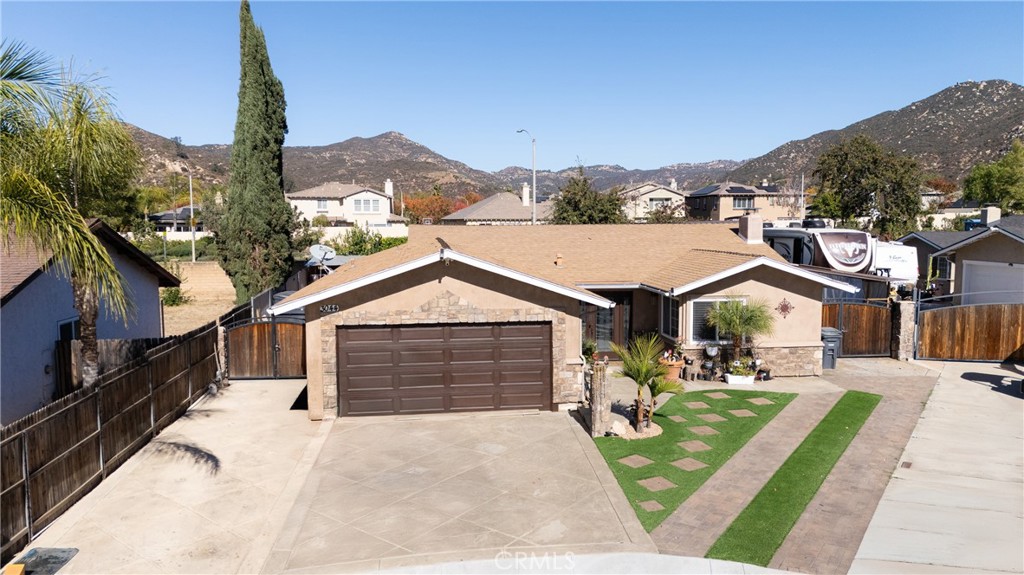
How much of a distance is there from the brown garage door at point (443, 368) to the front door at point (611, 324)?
5.46 meters

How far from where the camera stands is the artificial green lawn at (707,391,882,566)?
9.26 meters

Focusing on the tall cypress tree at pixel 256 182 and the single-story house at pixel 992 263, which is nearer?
the single-story house at pixel 992 263

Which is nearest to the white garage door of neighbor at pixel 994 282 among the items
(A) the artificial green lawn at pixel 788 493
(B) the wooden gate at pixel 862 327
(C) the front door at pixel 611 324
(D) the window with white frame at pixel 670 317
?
(B) the wooden gate at pixel 862 327

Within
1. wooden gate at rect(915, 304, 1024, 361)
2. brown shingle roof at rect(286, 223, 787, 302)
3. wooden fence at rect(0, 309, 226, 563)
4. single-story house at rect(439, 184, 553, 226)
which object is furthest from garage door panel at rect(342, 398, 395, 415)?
single-story house at rect(439, 184, 553, 226)

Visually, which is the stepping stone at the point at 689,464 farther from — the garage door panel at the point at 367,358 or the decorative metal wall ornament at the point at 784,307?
the decorative metal wall ornament at the point at 784,307

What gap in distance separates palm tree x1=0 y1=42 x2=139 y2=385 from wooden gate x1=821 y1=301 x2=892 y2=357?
19.5 meters

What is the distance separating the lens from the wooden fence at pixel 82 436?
30.0 ft

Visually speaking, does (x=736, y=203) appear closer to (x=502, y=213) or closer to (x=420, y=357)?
(x=502, y=213)

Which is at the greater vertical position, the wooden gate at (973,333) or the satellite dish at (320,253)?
the satellite dish at (320,253)

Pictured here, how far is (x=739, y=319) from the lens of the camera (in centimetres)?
1792

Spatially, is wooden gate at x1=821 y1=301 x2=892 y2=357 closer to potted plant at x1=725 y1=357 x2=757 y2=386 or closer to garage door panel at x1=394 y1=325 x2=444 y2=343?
potted plant at x1=725 y1=357 x2=757 y2=386

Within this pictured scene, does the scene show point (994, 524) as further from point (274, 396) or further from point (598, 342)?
point (274, 396)

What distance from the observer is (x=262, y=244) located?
92.5ft

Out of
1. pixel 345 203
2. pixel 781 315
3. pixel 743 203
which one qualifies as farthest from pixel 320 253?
pixel 743 203
